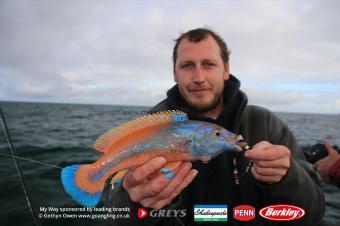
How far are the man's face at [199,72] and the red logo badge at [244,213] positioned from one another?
188 cm

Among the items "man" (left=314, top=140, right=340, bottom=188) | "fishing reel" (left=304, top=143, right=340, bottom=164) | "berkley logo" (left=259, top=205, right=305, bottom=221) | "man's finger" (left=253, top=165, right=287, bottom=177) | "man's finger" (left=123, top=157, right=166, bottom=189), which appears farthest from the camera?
"fishing reel" (left=304, top=143, right=340, bottom=164)

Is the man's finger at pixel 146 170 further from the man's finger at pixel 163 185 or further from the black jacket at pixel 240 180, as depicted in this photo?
the black jacket at pixel 240 180

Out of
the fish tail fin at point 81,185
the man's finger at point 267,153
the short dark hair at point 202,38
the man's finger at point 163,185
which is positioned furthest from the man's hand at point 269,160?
the short dark hair at point 202,38

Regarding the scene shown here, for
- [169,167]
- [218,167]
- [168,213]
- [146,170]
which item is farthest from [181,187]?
[218,167]

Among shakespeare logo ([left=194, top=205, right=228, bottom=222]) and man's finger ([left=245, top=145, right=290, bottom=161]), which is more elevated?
man's finger ([left=245, top=145, right=290, bottom=161])

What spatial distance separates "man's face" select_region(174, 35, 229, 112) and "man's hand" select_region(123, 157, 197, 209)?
182 centimetres

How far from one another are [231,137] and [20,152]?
8.77 m

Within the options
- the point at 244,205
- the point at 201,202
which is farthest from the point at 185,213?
the point at 244,205

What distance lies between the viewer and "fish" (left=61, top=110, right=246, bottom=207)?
8.87 ft

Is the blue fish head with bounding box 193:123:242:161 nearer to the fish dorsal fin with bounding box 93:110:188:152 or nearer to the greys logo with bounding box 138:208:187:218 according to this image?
the fish dorsal fin with bounding box 93:110:188:152

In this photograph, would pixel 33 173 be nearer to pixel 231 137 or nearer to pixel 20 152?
pixel 20 152

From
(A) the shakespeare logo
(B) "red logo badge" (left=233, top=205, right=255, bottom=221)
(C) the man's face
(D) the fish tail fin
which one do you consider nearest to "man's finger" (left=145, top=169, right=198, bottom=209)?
(D) the fish tail fin

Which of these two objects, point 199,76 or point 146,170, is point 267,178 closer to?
point 146,170

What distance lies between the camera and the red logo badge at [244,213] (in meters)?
4.05
